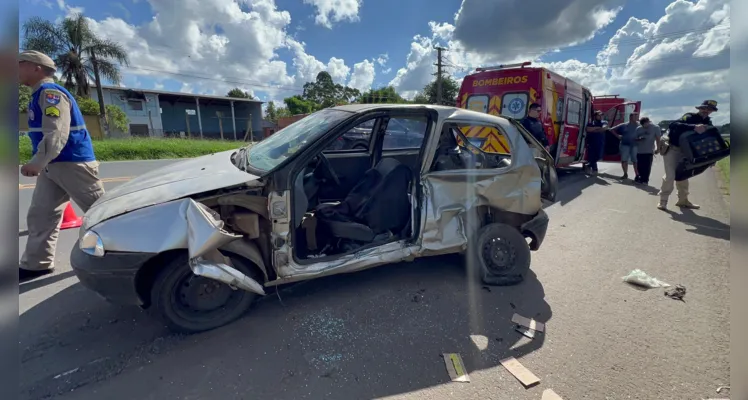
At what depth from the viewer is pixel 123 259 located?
84.0 inches

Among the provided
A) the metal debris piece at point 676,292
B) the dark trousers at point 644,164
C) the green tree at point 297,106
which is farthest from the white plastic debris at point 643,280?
the green tree at point 297,106

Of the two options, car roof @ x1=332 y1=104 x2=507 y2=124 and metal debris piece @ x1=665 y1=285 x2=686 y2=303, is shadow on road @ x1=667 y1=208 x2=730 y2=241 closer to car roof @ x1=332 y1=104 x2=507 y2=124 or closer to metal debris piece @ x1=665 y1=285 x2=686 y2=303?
metal debris piece @ x1=665 y1=285 x2=686 y2=303

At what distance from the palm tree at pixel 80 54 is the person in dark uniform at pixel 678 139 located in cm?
2677

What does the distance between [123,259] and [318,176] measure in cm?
199

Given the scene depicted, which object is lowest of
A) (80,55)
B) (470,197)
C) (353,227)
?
(353,227)

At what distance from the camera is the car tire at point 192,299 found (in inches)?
89.9

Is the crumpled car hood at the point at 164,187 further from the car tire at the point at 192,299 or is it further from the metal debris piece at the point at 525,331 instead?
the metal debris piece at the point at 525,331

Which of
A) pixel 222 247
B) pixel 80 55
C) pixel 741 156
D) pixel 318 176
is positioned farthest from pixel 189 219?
pixel 80 55

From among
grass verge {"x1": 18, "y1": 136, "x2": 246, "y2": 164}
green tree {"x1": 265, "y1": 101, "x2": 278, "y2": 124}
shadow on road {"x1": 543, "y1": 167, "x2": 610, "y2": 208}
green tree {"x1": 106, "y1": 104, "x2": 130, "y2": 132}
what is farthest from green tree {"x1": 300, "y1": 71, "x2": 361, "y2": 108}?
shadow on road {"x1": 543, "y1": 167, "x2": 610, "y2": 208}

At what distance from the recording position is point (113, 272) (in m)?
2.14

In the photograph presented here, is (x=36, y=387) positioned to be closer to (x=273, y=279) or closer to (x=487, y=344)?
(x=273, y=279)

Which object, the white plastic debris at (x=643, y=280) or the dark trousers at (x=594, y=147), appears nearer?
the white plastic debris at (x=643, y=280)

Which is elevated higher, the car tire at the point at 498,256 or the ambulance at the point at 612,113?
the ambulance at the point at 612,113

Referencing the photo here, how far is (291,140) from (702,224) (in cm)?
613
